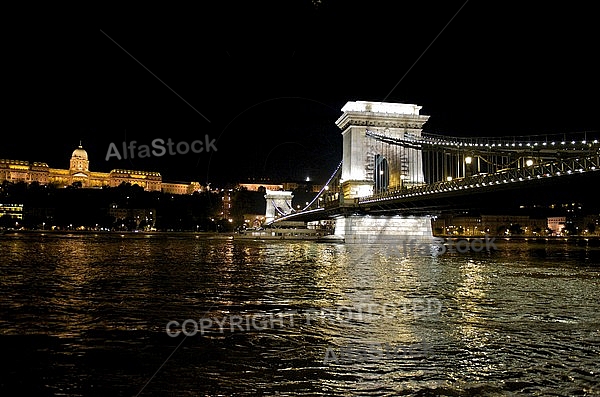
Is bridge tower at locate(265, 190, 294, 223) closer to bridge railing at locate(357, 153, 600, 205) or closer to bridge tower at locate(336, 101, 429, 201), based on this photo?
bridge tower at locate(336, 101, 429, 201)

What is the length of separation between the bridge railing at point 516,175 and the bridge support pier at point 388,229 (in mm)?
8769

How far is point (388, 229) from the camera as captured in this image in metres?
50.8

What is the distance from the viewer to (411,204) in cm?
4119

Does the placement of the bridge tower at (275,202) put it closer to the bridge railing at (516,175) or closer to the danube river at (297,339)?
the bridge railing at (516,175)

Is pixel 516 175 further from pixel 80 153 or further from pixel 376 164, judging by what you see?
pixel 80 153

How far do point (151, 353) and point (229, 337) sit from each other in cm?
134

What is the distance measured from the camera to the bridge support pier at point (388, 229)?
166ft

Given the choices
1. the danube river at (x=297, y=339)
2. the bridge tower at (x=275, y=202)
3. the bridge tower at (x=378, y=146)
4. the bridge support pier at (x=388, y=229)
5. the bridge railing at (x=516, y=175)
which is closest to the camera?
the danube river at (x=297, y=339)

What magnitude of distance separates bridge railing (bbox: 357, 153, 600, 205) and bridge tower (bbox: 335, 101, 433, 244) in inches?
354

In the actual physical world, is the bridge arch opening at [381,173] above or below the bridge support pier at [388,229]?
above

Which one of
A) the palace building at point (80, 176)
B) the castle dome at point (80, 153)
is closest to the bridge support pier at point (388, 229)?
the palace building at point (80, 176)

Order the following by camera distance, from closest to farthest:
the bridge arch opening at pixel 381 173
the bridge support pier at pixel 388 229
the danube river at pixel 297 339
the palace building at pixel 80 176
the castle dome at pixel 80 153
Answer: the danube river at pixel 297 339 → the bridge support pier at pixel 388 229 → the bridge arch opening at pixel 381 173 → the palace building at pixel 80 176 → the castle dome at pixel 80 153

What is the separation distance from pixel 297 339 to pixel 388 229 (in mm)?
43287

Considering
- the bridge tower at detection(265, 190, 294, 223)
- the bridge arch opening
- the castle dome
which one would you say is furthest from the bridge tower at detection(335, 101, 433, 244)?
the castle dome
